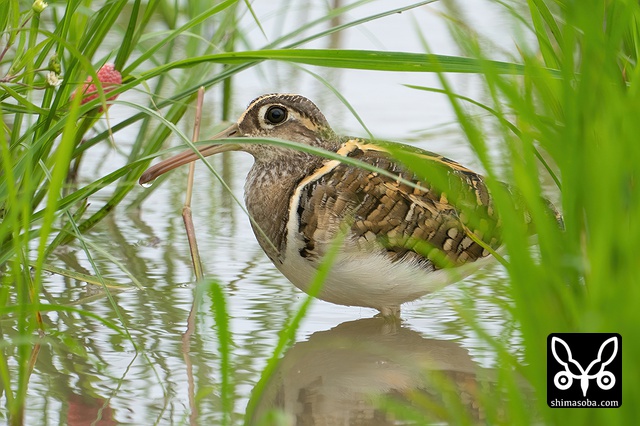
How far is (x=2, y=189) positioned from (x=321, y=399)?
1128 millimetres

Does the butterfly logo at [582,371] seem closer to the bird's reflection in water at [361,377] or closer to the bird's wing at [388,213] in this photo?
the bird's reflection in water at [361,377]

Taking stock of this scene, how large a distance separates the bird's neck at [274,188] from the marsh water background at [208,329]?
29 centimetres

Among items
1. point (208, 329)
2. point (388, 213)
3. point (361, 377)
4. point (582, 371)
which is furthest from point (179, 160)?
point (582, 371)

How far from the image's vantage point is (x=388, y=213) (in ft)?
13.9

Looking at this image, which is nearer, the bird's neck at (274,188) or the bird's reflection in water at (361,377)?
the bird's reflection in water at (361,377)

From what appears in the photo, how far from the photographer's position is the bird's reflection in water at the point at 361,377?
3438 mm

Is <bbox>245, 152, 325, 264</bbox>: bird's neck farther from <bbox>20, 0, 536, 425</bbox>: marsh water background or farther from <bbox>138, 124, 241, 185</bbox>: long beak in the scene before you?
<bbox>20, 0, 536, 425</bbox>: marsh water background

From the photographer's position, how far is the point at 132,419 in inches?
130

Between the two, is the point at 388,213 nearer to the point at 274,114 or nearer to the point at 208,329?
the point at 274,114

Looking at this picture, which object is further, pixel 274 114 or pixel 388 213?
pixel 274 114

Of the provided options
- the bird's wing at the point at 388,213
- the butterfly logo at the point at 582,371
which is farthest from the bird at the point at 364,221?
the butterfly logo at the point at 582,371

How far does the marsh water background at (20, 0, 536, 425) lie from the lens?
3.49 m

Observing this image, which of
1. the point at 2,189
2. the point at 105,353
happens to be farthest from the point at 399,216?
the point at 2,189

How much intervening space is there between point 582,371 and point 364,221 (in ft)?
5.15
